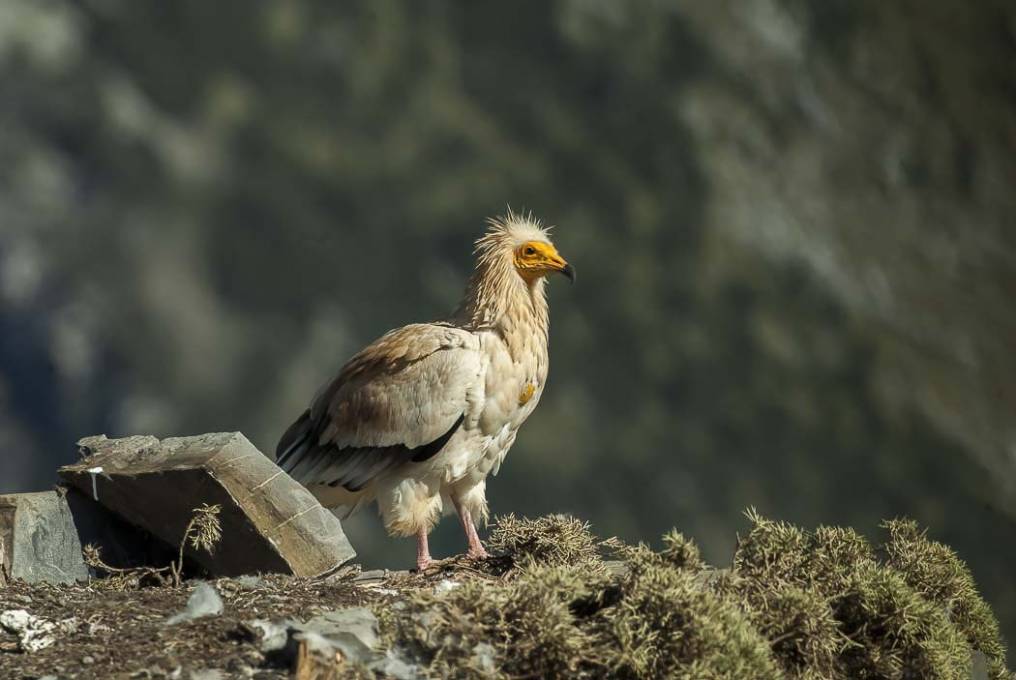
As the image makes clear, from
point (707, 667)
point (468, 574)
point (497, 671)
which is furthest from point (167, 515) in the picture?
point (707, 667)

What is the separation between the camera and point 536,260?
20.5 feet

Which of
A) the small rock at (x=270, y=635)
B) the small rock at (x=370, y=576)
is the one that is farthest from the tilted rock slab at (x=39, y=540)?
the small rock at (x=270, y=635)

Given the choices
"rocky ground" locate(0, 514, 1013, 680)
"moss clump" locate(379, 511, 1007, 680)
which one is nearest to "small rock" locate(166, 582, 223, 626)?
"rocky ground" locate(0, 514, 1013, 680)

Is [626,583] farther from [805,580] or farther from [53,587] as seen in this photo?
[53,587]

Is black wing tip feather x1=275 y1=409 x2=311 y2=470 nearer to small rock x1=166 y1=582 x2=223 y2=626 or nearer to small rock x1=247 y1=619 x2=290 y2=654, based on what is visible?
small rock x1=166 y1=582 x2=223 y2=626

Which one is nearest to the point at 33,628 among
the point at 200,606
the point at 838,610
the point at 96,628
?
the point at 96,628

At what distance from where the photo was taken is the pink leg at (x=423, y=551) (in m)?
5.44

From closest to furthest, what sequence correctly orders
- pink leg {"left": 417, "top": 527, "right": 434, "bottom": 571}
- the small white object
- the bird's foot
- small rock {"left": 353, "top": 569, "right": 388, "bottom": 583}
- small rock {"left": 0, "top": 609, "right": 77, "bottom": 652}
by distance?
small rock {"left": 0, "top": 609, "right": 77, "bottom": 652}
small rock {"left": 353, "top": 569, "right": 388, "bottom": 583}
the small white object
the bird's foot
pink leg {"left": 417, "top": 527, "right": 434, "bottom": 571}

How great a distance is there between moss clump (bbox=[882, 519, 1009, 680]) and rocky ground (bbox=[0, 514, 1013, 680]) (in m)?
0.21

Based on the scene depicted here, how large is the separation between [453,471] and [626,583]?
7.21 feet

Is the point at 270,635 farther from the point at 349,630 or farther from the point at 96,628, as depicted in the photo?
the point at 96,628

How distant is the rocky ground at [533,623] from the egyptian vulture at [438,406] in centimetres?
108

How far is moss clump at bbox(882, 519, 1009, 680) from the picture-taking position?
16.7 feet

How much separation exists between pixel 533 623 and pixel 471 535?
7.81ft
